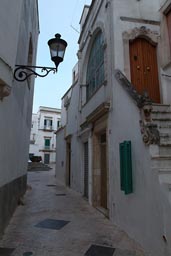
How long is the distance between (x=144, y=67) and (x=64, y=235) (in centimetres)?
519

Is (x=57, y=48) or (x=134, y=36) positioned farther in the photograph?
(x=134, y=36)

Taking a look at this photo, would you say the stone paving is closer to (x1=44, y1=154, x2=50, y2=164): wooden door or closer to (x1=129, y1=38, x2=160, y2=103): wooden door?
(x1=129, y1=38, x2=160, y2=103): wooden door

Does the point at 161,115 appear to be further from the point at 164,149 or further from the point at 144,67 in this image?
the point at 144,67

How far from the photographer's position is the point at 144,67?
5.89 meters

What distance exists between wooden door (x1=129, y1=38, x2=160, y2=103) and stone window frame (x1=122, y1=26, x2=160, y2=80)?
0.47 feet

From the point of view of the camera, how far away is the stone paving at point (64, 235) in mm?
3164

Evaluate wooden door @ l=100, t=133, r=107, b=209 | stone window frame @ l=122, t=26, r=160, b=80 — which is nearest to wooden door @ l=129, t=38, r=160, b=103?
stone window frame @ l=122, t=26, r=160, b=80

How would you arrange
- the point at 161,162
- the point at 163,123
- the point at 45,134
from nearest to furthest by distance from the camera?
1. the point at 161,162
2. the point at 163,123
3. the point at 45,134

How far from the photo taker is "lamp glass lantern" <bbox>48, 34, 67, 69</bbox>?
3.79 m

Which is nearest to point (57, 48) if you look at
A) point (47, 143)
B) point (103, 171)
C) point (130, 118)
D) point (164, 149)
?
point (130, 118)

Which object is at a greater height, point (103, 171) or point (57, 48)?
point (57, 48)

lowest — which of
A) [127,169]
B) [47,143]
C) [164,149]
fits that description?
[127,169]

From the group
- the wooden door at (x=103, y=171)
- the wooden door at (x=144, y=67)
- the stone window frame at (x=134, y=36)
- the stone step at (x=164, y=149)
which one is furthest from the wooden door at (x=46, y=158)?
the stone step at (x=164, y=149)

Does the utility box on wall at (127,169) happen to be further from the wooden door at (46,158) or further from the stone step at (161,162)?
the wooden door at (46,158)
